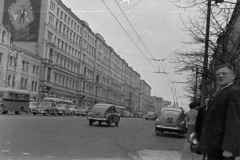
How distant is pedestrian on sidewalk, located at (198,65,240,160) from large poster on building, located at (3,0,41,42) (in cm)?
3945

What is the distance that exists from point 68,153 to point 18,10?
3632 centimetres

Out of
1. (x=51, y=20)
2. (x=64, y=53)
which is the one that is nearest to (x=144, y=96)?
(x=64, y=53)

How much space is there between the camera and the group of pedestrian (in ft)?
11.3

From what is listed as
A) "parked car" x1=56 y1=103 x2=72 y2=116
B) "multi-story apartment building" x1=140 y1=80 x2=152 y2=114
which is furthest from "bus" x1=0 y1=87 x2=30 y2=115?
"multi-story apartment building" x1=140 y1=80 x2=152 y2=114

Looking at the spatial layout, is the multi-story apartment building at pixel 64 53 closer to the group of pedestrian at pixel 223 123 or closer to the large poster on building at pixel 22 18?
the large poster on building at pixel 22 18

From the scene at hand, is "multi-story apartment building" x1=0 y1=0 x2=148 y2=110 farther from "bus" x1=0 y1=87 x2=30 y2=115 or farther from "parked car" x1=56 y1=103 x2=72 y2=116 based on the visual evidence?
"parked car" x1=56 y1=103 x2=72 y2=116

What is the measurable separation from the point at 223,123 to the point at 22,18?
1848 inches

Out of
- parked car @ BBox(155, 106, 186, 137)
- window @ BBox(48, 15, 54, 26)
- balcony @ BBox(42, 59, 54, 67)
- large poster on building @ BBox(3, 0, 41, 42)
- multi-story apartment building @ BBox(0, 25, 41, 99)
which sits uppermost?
window @ BBox(48, 15, 54, 26)

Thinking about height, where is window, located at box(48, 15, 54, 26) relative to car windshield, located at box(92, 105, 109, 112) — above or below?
above

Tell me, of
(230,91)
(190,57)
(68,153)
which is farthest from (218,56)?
(230,91)

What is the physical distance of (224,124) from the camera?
3637mm

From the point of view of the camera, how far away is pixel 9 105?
114ft

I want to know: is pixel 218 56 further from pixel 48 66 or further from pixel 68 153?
pixel 48 66

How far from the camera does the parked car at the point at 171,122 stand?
1873cm
